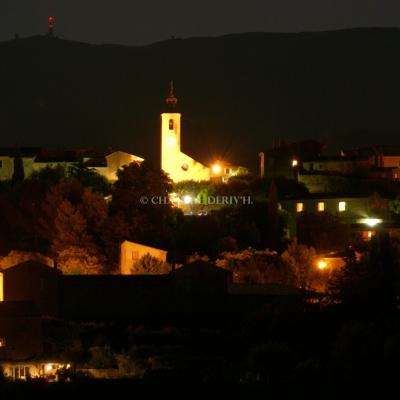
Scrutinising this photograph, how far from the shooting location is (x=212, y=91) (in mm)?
89125

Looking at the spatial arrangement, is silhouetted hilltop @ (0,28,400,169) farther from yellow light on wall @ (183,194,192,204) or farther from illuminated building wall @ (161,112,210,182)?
yellow light on wall @ (183,194,192,204)

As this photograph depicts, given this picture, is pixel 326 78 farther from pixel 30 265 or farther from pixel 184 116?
pixel 30 265

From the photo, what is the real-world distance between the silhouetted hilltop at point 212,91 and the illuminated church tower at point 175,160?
30.8 feet

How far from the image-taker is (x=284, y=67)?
101 meters

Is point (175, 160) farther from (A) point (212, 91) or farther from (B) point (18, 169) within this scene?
(A) point (212, 91)

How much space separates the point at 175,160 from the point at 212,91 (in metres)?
36.1

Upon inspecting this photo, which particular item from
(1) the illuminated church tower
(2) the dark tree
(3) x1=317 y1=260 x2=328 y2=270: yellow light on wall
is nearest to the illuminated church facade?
(1) the illuminated church tower

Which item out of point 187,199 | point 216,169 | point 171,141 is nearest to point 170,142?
point 171,141

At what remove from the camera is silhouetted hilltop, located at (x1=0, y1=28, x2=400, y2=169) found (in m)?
79.1

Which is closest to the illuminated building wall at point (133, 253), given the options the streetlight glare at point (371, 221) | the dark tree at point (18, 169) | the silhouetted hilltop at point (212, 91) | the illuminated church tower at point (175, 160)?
the streetlight glare at point (371, 221)

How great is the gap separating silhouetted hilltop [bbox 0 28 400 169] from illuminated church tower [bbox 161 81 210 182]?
9379 mm

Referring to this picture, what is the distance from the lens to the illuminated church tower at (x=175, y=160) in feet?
174

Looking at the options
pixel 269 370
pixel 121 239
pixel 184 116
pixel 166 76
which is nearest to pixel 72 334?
pixel 269 370

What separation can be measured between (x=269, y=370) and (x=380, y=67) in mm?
73079
